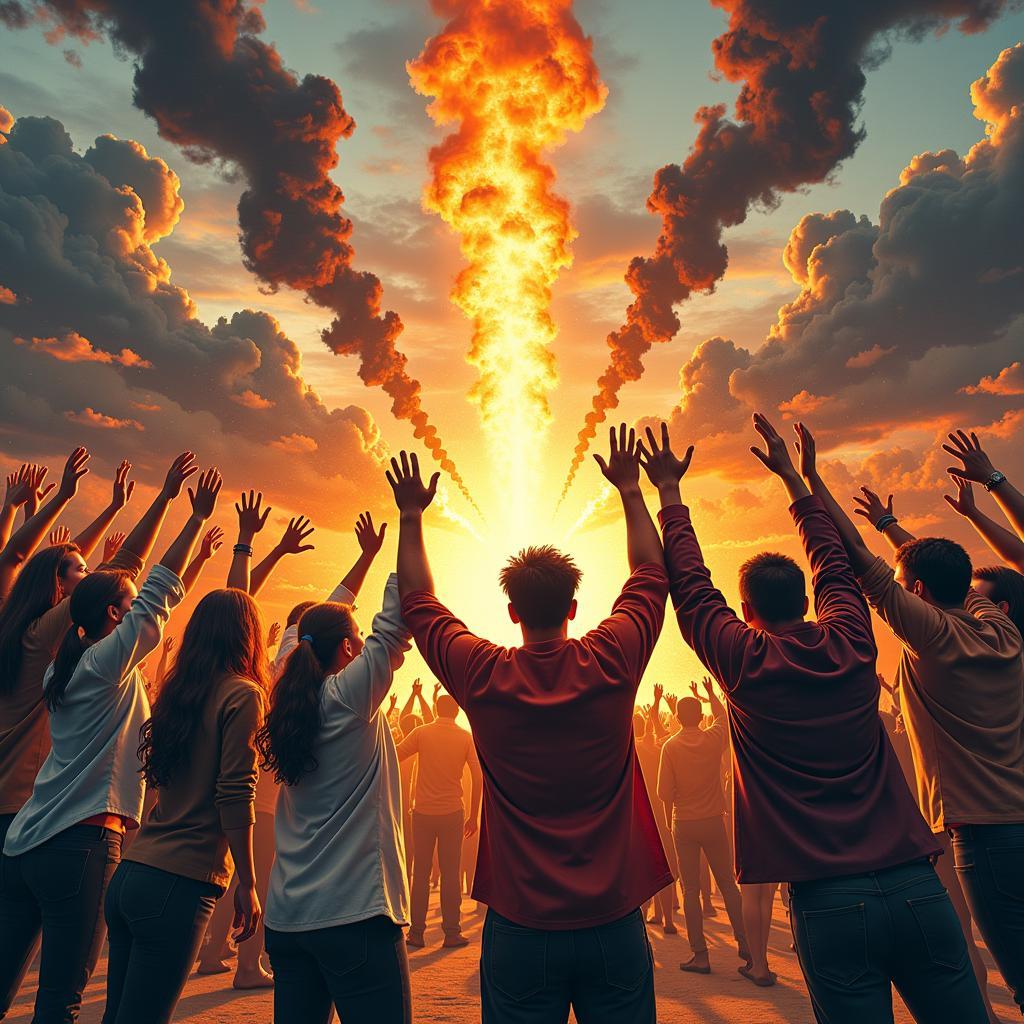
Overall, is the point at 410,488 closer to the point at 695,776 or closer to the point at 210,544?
the point at 210,544

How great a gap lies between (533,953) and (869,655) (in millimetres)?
1801

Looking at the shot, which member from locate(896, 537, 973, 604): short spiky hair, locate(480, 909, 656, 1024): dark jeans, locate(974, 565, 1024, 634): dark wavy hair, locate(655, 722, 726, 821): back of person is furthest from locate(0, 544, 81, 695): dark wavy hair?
locate(655, 722, 726, 821): back of person

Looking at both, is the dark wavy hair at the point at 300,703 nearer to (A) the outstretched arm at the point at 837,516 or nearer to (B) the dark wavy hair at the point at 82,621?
(B) the dark wavy hair at the point at 82,621

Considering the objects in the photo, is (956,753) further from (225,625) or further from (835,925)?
(225,625)

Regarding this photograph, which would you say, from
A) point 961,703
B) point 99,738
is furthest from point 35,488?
point 961,703

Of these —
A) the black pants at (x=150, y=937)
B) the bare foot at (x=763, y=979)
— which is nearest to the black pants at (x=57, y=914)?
the black pants at (x=150, y=937)

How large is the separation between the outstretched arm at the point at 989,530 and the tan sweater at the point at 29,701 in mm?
5667

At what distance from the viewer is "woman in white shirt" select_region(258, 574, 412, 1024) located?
315cm

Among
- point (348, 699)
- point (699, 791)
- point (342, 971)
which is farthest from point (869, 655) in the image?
point (699, 791)

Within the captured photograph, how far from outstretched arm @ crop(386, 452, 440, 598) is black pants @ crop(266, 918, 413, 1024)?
1398mm

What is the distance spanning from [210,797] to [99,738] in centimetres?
78

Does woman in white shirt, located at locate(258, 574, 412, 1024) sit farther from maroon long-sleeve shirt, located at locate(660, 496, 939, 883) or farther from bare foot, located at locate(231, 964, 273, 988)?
bare foot, located at locate(231, 964, 273, 988)

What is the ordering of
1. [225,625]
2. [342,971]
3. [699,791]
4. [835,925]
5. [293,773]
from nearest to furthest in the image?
[835,925] < [342,971] < [293,773] < [225,625] < [699,791]

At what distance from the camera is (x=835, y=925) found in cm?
291
